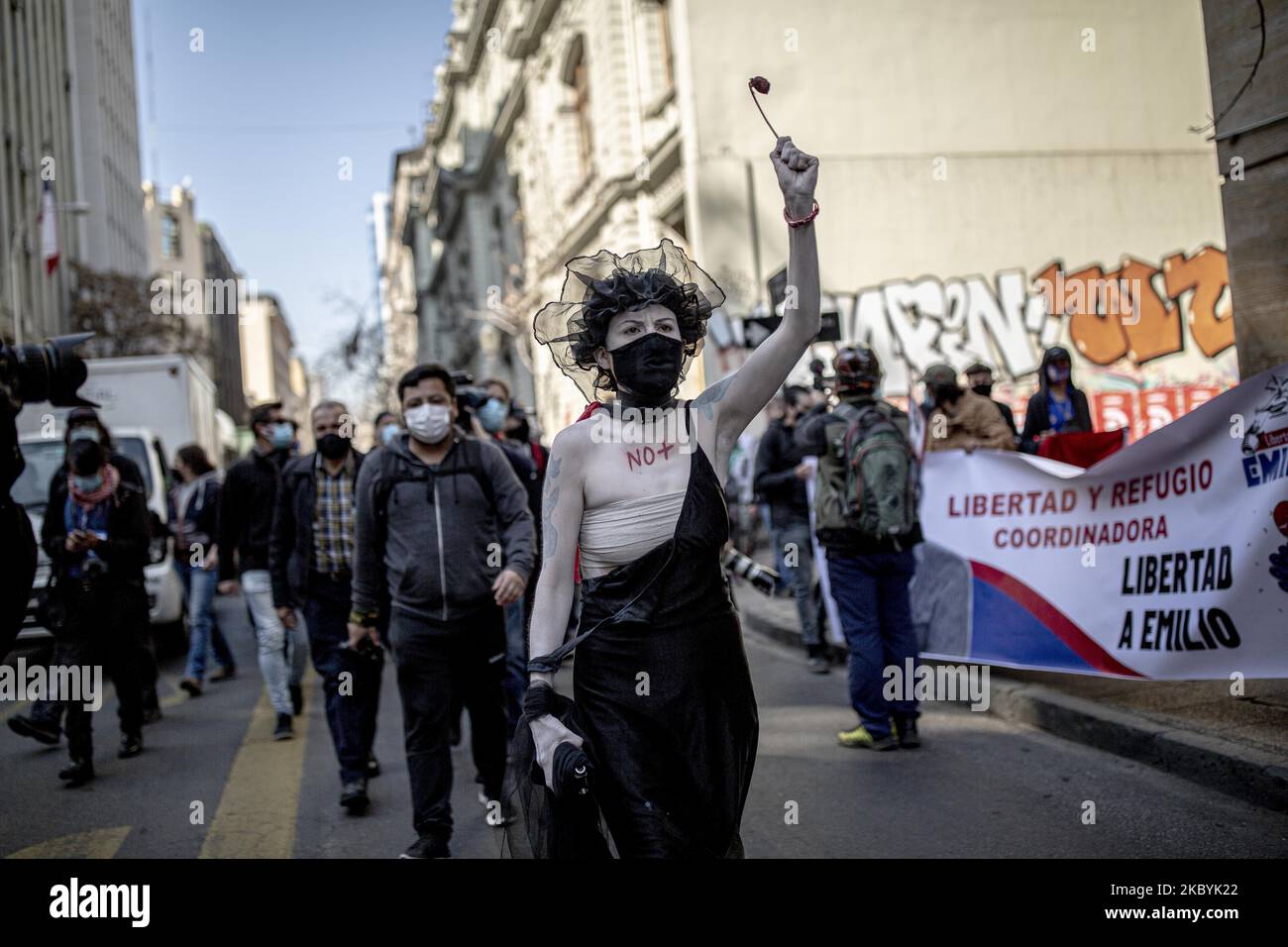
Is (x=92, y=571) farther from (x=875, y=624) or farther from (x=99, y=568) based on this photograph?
(x=875, y=624)

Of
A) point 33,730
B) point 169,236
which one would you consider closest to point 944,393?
point 33,730

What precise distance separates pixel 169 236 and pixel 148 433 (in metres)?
76.7

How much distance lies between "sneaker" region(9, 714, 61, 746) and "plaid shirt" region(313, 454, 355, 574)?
1942 millimetres

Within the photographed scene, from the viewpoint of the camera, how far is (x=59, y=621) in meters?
6.92

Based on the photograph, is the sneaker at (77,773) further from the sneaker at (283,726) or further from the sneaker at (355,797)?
the sneaker at (355,797)

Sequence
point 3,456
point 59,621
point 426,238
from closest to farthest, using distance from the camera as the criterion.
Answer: point 3,456 → point 59,621 → point 426,238

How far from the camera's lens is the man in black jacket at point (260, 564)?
7.61m

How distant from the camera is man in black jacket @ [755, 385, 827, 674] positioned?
9031 millimetres

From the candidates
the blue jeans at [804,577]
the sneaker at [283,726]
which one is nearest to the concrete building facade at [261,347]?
the blue jeans at [804,577]

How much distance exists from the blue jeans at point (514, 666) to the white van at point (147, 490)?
472 centimetres

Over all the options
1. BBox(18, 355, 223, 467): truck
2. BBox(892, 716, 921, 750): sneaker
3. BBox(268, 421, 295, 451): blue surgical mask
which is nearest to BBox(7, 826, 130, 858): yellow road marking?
BBox(268, 421, 295, 451): blue surgical mask
